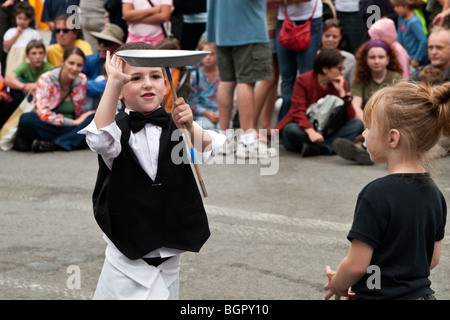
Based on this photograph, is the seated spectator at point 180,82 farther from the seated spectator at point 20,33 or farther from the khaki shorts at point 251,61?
the seated spectator at point 20,33

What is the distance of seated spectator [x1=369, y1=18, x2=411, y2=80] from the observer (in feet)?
26.4

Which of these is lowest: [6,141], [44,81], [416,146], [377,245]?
[6,141]

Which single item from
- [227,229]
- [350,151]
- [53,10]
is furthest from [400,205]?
[53,10]

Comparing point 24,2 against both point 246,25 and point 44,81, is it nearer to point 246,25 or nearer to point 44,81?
point 44,81

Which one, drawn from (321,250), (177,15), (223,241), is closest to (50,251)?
(223,241)

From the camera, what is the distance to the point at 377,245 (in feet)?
8.30

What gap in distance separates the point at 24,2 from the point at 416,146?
24.2 ft

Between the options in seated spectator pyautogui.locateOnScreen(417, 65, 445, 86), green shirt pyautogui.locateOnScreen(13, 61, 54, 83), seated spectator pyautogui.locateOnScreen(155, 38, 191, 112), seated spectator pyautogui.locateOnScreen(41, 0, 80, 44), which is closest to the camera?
seated spectator pyautogui.locateOnScreen(417, 65, 445, 86)

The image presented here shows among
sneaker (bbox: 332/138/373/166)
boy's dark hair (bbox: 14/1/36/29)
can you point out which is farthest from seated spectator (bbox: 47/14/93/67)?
sneaker (bbox: 332/138/373/166)

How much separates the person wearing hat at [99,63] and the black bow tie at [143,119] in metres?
4.99

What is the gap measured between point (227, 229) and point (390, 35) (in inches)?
161

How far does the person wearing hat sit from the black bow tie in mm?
4988

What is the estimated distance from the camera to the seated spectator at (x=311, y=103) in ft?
23.7

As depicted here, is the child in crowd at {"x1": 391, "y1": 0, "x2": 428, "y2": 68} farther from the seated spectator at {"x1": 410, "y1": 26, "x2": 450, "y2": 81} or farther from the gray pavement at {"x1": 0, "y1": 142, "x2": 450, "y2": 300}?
the gray pavement at {"x1": 0, "y1": 142, "x2": 450, "y2": 300}
